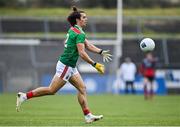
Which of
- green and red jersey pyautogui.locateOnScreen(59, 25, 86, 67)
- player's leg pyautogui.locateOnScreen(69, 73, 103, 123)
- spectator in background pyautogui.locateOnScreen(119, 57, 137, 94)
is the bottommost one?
spectator in background pyautogui.locateOnScreen(119, 57, 137, 94)

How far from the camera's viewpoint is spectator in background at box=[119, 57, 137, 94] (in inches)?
1515

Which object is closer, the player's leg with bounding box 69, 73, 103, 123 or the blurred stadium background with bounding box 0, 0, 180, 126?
the player's leg with bounding box 69, 73, 103, 123

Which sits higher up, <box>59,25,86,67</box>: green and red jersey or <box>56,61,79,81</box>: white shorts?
<box>59,25,86,67</box>: green and red jersey

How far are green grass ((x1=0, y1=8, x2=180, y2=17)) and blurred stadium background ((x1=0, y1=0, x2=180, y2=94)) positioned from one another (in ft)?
0.26

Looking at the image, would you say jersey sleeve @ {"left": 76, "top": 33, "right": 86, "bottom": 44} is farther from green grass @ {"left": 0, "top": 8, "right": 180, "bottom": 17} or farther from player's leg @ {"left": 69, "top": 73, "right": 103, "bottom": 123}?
green grass @ {"left": 0, "top": 8, "right": 180, "bottom": 17}

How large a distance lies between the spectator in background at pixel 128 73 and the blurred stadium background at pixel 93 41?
1.85 feet

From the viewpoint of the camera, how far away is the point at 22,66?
129ft

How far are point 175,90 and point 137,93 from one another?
7.15ft

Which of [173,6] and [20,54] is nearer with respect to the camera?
[20,54]

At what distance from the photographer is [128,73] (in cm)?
3844

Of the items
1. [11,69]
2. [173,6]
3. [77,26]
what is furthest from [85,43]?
[173,6]

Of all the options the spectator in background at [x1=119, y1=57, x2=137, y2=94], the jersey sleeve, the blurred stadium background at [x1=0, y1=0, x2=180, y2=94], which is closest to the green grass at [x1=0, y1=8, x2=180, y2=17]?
the blurred stadium background at [x1=0, y1=0, x2=180, y2=94]

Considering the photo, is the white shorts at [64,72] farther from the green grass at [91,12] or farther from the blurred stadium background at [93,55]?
the green grass at [91,12]

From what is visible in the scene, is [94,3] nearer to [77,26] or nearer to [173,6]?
[173,6]
